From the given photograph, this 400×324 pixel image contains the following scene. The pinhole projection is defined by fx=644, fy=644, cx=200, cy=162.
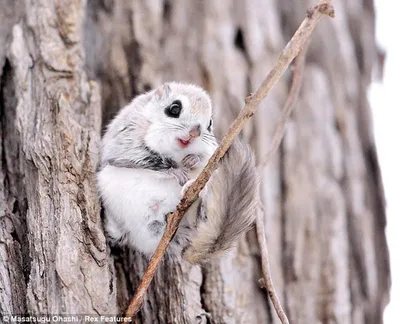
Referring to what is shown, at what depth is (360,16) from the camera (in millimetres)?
4148

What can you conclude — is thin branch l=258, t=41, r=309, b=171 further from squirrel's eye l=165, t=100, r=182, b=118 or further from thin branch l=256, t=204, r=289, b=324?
squirrel's eye l=165, t=100, r=182, b=118

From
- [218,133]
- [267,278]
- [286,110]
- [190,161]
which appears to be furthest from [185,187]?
[218,133]

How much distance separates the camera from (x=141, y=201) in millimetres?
2268

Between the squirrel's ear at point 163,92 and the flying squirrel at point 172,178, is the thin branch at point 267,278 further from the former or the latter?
the squirrel's ear at point 163,92

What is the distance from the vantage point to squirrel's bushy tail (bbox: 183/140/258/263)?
6.89 feet

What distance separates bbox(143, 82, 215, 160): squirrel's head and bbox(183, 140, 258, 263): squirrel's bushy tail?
266mm

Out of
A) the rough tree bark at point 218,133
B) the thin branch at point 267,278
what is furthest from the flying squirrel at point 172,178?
the thin branch at point 267,278

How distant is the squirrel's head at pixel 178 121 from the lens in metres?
2.40

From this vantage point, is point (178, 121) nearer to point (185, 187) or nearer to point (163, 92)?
point (163, 92)

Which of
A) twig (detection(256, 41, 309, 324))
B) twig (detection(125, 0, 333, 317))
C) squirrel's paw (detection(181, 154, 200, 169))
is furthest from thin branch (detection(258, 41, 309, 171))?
twig (detection(125, 0, 333, 317))

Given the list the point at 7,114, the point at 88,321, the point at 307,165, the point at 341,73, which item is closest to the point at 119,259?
the point at 88,321

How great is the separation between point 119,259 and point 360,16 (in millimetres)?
2454

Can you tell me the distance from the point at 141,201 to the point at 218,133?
41.9 inches

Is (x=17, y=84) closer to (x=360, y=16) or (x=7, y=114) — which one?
(x=7, y=114)
